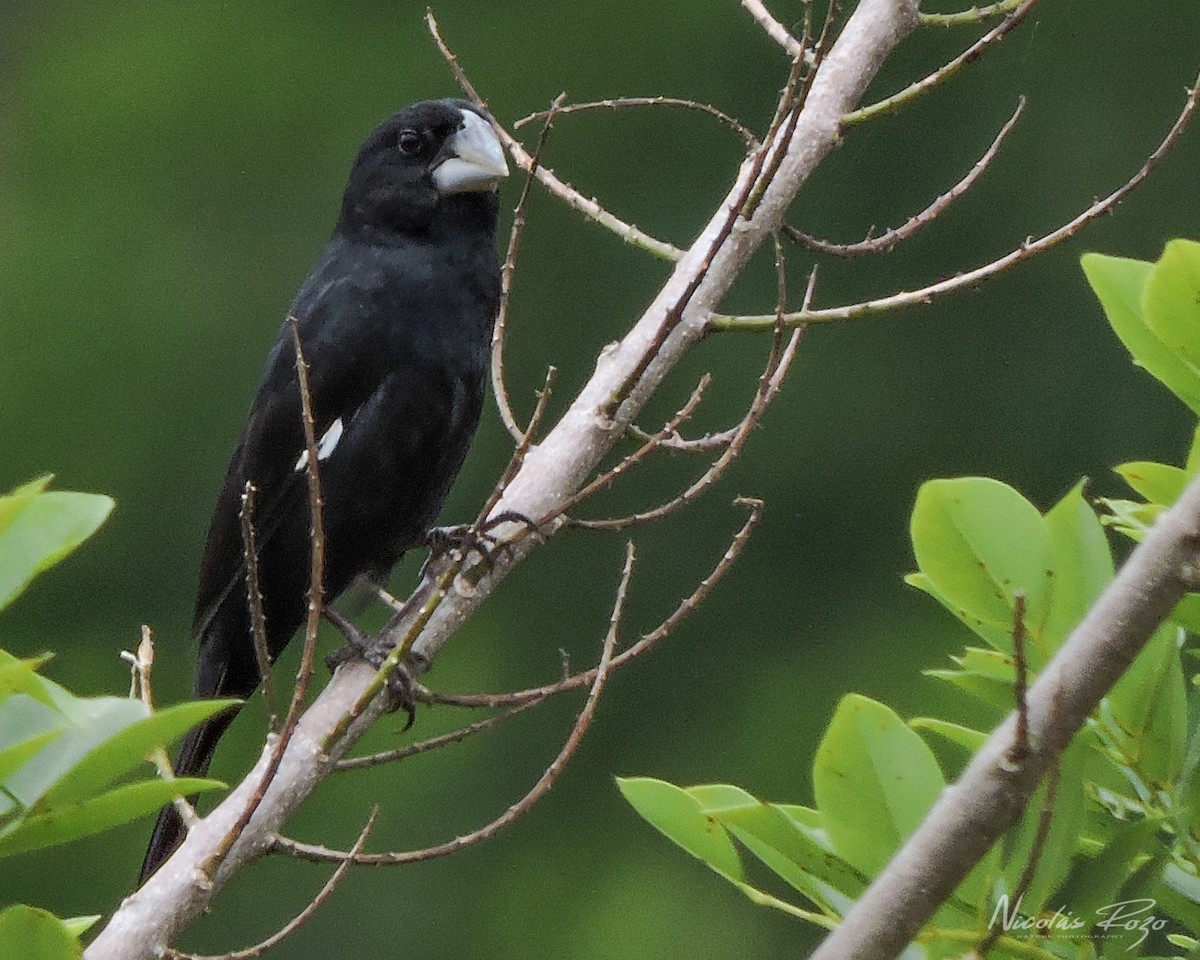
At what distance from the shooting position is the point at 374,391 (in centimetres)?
194

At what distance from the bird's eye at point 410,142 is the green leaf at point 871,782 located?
139 centimetres

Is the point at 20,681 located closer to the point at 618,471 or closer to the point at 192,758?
the point at 618,471

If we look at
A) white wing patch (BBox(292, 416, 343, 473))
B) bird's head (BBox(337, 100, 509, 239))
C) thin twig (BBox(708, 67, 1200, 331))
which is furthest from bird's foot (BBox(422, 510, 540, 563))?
bird's head (BBox(337, 100, 509, 239))

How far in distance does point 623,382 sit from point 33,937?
75cm

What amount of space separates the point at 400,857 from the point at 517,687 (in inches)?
107

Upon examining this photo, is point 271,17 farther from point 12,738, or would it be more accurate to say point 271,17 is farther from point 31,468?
point 12,738

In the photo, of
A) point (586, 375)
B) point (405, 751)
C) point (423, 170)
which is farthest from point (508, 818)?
point (586, 375)

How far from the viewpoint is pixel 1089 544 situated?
870 mm

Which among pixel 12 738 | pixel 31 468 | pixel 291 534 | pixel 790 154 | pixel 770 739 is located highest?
→ pixel 790 154

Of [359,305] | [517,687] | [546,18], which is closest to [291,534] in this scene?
[359,305]

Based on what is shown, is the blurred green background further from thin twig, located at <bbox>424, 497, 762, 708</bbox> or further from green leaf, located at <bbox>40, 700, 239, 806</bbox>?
green leaf, located at <bbox>40, 700, 239, 806</bbox>

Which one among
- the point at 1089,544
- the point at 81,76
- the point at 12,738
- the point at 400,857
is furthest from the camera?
the point at 81,76

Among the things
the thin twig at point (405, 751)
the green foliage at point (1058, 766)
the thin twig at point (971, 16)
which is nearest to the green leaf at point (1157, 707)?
the green foliage at point (1058, 766)

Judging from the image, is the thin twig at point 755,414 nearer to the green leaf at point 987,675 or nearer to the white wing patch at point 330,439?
the green leaf at point 987,675
